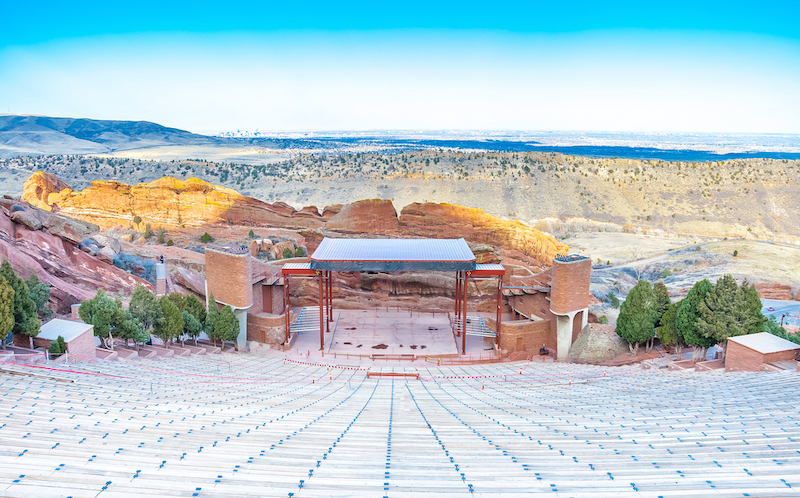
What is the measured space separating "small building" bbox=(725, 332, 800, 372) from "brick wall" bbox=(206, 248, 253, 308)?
27.5 meters

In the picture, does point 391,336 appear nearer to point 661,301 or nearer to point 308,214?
point 661,301

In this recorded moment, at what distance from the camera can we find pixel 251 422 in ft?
50.6

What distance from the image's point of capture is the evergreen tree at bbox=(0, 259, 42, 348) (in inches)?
907

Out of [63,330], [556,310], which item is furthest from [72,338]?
[556,310]

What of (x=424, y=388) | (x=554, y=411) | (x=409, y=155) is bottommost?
(x=424, y=388)

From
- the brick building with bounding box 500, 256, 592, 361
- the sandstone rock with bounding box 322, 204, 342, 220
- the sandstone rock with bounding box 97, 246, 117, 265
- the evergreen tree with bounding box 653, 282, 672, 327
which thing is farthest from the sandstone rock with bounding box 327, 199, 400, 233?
the evergreen tree with bounding box 653, 282, 672, 327

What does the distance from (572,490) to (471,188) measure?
9304cm

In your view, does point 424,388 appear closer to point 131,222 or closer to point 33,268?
→ point 33,268

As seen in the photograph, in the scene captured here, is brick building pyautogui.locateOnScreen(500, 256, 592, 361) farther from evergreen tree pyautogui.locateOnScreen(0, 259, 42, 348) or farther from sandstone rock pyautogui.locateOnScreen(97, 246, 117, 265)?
sandstone rock pyautogui.locateOnScreen(97, 246, 117, 265)

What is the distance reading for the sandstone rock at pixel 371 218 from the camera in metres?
55.3

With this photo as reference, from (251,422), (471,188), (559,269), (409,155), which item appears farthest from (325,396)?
(409,155)

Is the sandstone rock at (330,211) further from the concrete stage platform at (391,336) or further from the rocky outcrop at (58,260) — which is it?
the rocky outcrop at (58,260)

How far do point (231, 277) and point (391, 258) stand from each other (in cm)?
1040

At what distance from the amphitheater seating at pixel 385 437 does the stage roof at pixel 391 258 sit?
35.0ft
